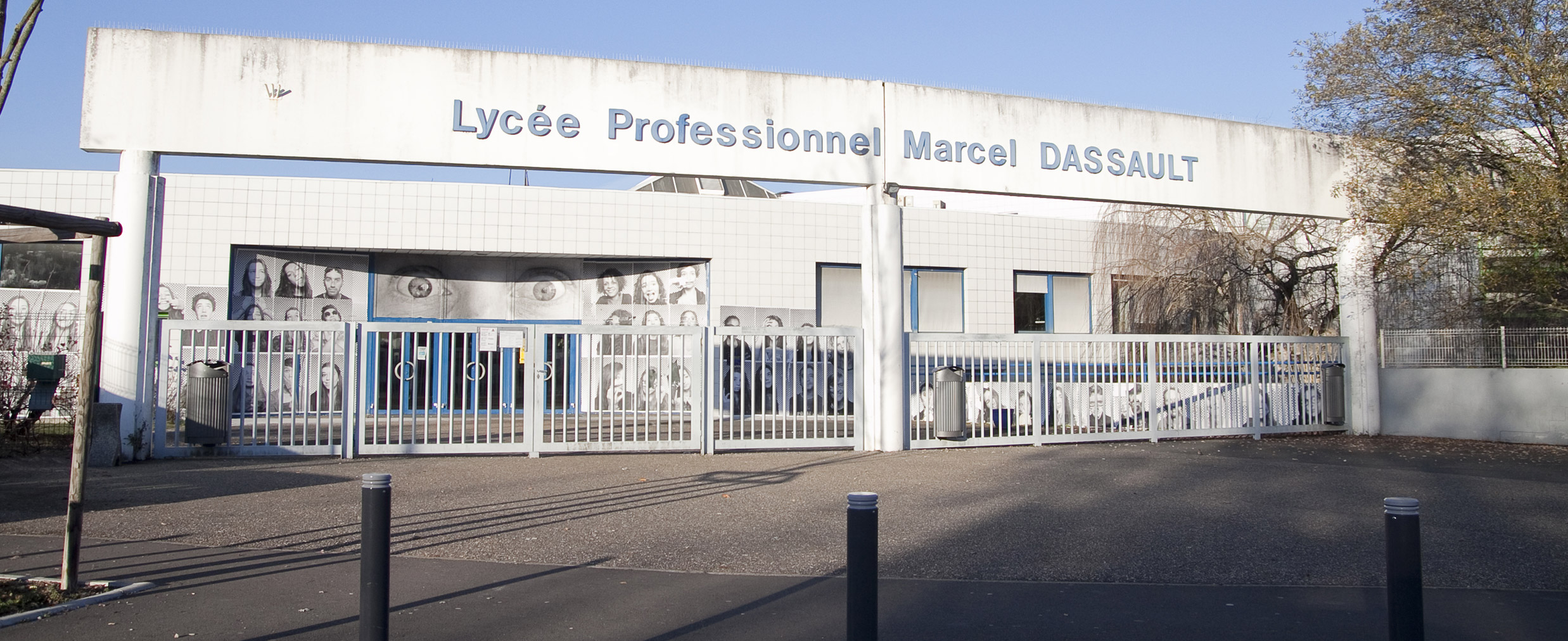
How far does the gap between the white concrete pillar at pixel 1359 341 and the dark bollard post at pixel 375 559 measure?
1649 centimetres

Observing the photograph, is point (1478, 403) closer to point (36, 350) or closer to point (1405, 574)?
point (1405, 574)

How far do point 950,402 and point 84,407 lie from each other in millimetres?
9976

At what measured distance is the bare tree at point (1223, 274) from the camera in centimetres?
2094

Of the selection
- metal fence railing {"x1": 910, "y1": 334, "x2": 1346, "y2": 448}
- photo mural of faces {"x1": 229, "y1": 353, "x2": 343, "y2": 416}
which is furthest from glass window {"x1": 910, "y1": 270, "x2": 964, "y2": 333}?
photo mural of faces {"x1": 229, "y1": 353, "x2": 343, "y2": 416}

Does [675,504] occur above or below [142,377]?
below

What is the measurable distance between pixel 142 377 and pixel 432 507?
214 inches

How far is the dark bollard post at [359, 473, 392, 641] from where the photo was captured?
12.8 feet

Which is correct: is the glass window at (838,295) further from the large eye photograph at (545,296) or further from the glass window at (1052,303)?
the large eye photograph at (545,296)

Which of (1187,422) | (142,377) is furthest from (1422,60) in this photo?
(142,377)

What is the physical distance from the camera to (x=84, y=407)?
5461 millimetres

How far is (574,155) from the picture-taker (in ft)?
41.5

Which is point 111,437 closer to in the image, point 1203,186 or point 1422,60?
point 1203,186

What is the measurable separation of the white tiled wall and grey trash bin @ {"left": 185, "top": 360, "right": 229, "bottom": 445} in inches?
288

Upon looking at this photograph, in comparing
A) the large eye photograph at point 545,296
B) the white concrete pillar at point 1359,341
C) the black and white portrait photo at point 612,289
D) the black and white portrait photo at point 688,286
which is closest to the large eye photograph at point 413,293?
the large eye photograph at point 545,296
